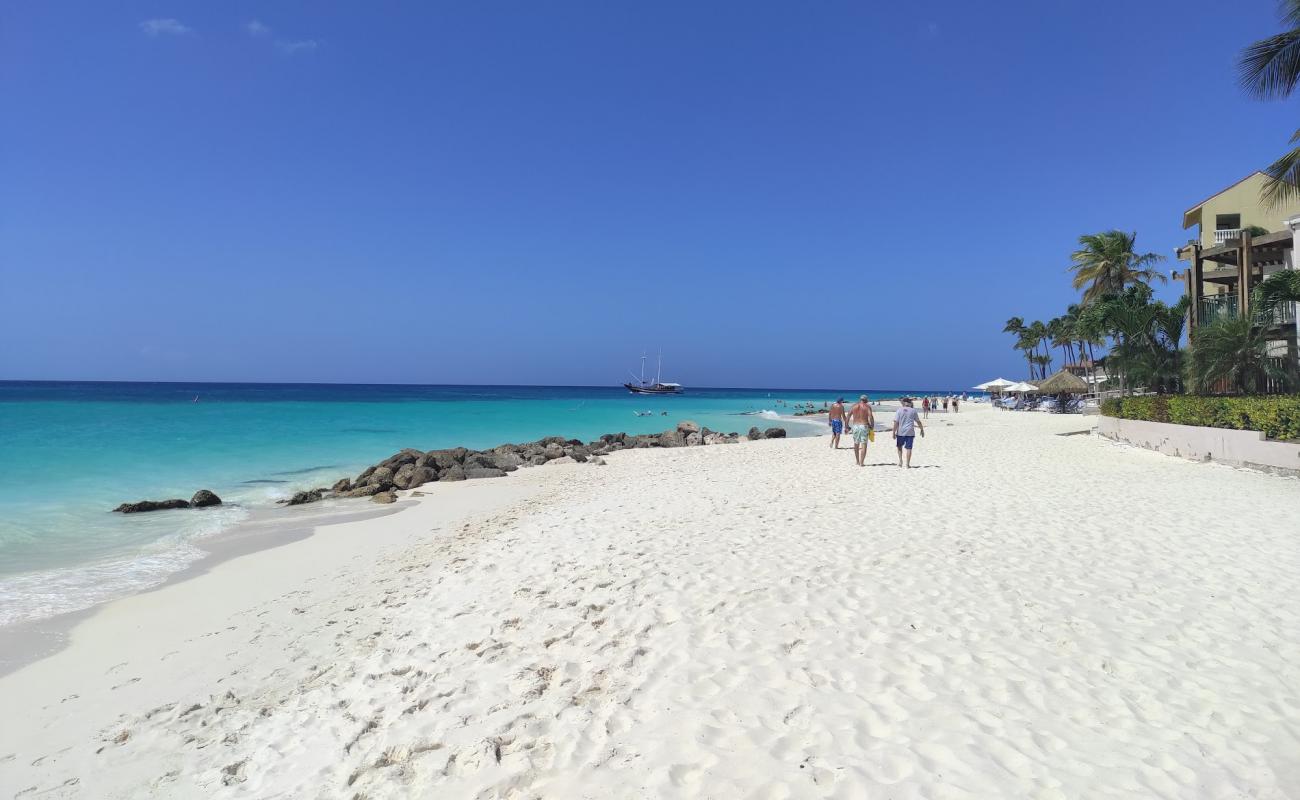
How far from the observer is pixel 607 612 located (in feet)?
18.3

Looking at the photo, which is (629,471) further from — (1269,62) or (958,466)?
(1269,62)

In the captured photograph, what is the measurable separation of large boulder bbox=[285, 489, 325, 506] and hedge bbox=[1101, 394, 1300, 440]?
20.2 metres

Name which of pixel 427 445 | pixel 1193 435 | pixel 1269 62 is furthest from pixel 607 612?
pixel 427 445

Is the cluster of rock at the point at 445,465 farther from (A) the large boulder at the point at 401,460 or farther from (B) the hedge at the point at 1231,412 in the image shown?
(B) the hedge at the point at 1231,412

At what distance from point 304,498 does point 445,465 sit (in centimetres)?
439

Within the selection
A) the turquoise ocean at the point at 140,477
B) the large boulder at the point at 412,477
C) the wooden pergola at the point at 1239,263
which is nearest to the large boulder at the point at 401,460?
the large boulder at the point at 412,477

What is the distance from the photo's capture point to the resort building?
18062 mm

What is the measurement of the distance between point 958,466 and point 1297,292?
963cm

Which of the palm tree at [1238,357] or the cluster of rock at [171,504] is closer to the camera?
the cluster of rock at [171,504]

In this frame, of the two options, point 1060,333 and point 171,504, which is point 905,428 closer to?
point 171,504

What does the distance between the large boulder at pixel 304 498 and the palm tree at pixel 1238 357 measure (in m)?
22.2

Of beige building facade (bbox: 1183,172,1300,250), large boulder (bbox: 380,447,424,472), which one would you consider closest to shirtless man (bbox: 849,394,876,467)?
large boulder (bbox: 380,447,424,472)

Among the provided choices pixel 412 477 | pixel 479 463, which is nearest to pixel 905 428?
pixel 479 463

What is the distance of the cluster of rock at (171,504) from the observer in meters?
14.0
